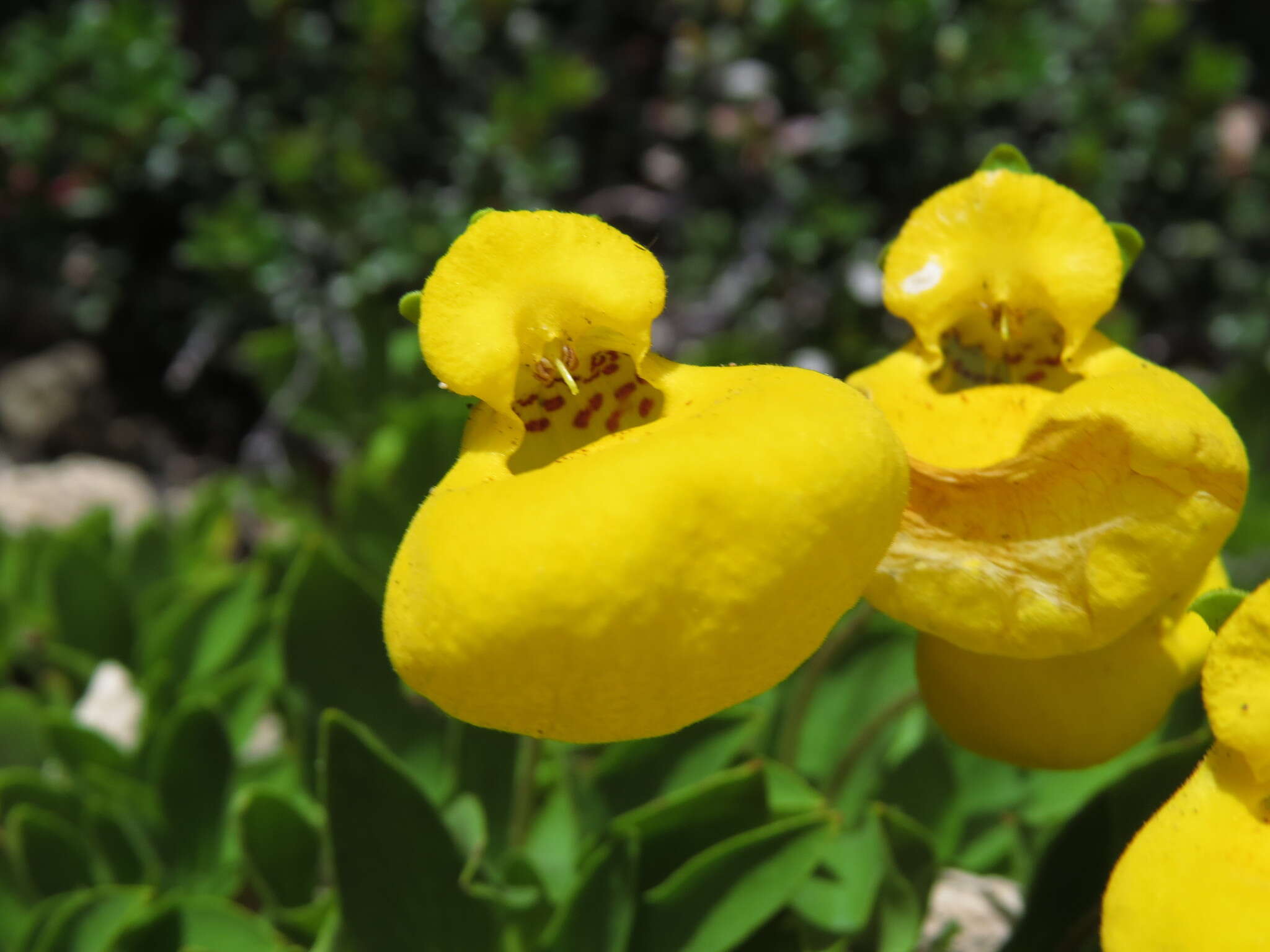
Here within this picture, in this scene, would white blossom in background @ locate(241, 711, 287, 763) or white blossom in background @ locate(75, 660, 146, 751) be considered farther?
white blossom in background @ locate(241, 711, 287, 763)

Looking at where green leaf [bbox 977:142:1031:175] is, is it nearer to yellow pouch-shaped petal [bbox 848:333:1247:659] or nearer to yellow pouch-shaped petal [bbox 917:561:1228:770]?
yellow pouch-shaped petal [bbox 848:333:1247:659]

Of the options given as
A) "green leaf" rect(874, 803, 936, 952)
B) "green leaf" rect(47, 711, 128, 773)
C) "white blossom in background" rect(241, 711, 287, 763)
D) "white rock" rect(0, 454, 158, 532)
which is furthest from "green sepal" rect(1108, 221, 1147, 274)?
"white rock" rect(0, 454, 158, 532)

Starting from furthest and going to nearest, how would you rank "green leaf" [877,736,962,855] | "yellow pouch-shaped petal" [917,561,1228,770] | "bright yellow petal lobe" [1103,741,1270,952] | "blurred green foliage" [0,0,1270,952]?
"green leaf" [877,736,962,855]
"blurred green foliage" [0,0,1270,952]
"yellow pouch-shaped petal" [917,561,1228,770]
"bright yellow petal lobe" [1103,741,1270,952]

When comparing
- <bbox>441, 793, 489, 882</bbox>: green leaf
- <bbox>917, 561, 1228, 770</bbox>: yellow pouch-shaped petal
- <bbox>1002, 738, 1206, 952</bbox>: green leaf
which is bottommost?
<bbox>441, 793, 489, 882</bbox>: green leaf

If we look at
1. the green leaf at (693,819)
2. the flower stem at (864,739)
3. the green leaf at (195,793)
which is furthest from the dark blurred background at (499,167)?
the green leaf at (693,819)

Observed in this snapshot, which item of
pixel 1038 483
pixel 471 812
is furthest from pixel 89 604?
pixel 1038 483

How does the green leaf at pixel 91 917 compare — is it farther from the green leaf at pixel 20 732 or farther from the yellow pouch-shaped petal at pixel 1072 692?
the yellow pouch-shaped petal at pixel 1072 692
